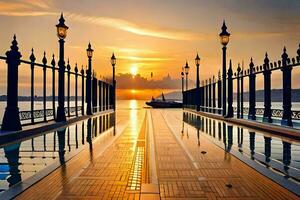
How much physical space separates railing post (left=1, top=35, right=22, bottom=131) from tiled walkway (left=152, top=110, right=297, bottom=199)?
7.35 metres

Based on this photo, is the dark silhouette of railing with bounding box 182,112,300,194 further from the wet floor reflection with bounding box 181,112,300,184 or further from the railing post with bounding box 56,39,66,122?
the railing post with bounding box 56,39,66,122

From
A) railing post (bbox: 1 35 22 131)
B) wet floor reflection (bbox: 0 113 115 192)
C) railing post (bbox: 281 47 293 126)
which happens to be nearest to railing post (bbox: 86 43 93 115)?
railing post (bbox: 1 35 22 131)

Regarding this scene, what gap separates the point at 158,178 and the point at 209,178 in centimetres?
122

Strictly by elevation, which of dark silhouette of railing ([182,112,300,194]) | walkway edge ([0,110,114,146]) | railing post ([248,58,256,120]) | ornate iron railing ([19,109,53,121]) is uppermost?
railing post ([248,58,256,120])

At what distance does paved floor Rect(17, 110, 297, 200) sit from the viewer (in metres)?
6.35

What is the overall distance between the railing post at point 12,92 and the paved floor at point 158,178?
516 centimetres

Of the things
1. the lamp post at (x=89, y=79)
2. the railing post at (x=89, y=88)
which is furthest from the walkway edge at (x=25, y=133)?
the lamp post at (x=89, y=79)

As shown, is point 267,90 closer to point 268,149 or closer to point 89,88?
point 268,149

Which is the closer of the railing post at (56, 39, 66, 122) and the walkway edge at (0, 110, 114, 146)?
the walkway edge at (0, 110, 114, 146)

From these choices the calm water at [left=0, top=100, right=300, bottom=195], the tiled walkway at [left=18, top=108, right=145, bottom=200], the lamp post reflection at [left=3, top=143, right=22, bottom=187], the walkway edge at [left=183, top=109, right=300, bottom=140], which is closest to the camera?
the tiled walkway at [left=18, top=108, right=145, bottom=200]

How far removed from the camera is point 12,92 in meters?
14.8

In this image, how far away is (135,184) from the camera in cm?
704

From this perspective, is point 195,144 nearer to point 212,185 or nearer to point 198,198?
point 212,185

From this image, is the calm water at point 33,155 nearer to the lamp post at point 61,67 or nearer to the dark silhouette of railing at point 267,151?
the dark silhouette of railing at point 267,151
